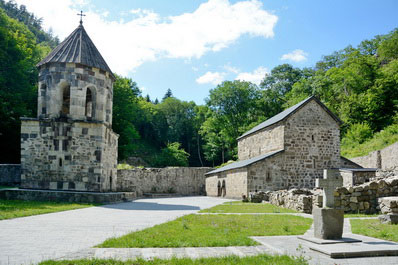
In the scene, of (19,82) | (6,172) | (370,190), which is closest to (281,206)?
(370,190)

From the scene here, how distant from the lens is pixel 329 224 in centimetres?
679

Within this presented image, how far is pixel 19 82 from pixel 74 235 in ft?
92.1

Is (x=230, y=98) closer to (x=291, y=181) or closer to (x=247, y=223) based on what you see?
(x=291, y=181)

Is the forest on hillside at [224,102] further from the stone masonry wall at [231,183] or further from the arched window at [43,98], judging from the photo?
the stone masonry wall at [231,183]

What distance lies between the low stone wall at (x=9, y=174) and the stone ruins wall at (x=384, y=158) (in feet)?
83.6

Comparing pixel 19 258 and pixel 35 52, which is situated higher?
pixel 35 52

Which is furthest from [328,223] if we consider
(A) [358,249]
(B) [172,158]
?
(B) [172,158]

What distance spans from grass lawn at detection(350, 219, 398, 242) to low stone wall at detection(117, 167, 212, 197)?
74.9 ft

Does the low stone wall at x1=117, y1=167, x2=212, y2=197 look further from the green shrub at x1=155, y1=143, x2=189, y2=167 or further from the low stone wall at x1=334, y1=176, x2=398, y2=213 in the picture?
the low stone wall at x1=334, y1=176, x2=398, y2=213

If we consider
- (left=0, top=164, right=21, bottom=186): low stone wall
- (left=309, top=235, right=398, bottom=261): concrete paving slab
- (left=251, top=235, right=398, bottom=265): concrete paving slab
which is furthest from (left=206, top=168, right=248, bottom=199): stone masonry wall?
(left=309, top=235, right=398, bottom=261): concrete paving slab

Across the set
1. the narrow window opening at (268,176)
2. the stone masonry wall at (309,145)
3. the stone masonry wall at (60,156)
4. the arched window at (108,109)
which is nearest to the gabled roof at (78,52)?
the arched window at (108,109)

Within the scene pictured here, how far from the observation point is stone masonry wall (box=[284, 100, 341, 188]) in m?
23.6

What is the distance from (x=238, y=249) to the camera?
6.12m

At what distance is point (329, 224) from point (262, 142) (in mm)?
21714
